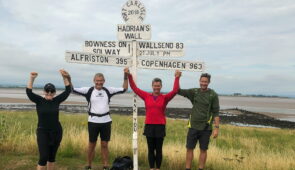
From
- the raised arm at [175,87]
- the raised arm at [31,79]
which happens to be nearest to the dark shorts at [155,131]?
the raised arm at [175,87]

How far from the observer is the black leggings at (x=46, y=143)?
451 centimetres

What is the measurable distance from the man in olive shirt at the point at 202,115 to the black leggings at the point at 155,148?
0.58 m

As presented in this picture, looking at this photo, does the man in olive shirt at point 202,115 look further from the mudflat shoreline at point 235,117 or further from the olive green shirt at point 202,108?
the mudflat shoreline at point 235,117

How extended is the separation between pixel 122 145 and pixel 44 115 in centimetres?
299

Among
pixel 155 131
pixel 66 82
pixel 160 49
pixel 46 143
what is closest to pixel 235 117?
pixel 155 131

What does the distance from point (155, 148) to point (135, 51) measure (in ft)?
6.04

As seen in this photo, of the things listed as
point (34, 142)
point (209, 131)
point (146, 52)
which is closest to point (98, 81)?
point (146, 52)

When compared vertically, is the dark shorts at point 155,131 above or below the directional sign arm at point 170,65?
below

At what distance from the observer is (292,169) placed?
5664mm

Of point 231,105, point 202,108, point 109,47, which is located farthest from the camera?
point 231,105

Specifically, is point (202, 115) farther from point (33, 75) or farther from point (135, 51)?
point (33, 75)

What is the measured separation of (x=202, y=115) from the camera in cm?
520

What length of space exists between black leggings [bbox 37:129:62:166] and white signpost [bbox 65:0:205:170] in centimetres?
131

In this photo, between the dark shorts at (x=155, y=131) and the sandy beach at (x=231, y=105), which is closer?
the dark shorts at (x=155, y=131)
